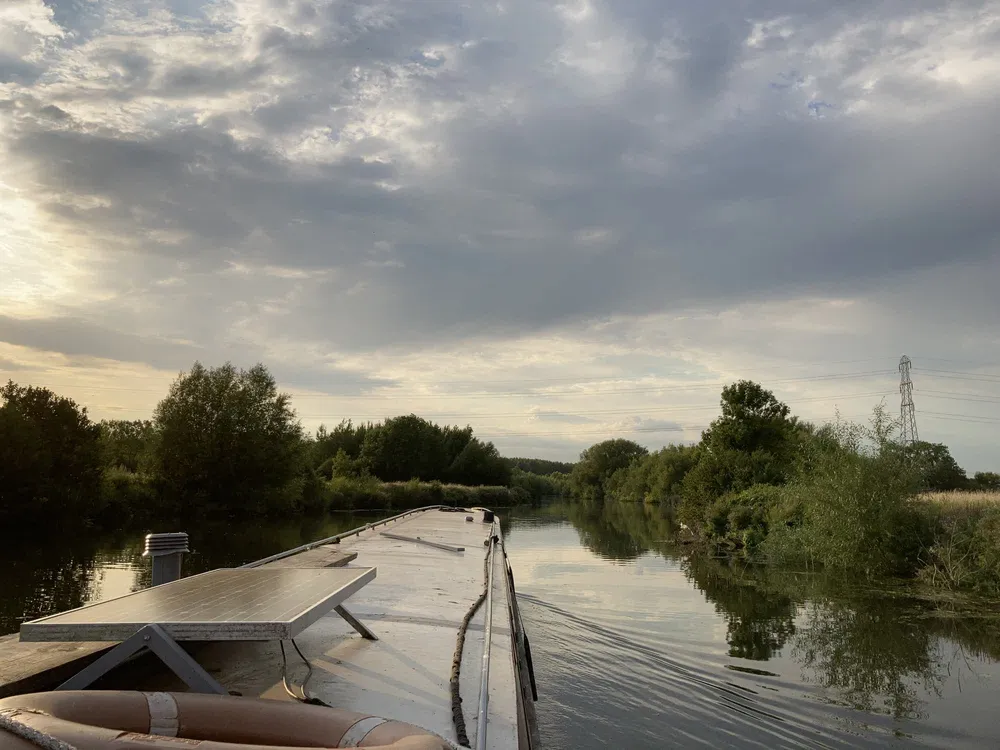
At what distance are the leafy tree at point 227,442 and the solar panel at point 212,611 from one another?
32.0 metres

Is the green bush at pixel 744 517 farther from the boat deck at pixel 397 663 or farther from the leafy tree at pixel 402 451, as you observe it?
the leafy tree at pixel 402 451

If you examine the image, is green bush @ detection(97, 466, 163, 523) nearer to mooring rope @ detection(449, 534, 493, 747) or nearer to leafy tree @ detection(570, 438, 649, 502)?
mooring rope @ detection(449, 534, 493, 747)

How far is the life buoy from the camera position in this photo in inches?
89.7

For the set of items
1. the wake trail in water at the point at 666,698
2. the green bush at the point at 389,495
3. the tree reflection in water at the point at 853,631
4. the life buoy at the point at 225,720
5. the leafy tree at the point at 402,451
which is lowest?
the tree reflection in water at the point at 853,631

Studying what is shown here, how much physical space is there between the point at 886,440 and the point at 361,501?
1269 inches

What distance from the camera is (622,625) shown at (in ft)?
33.7

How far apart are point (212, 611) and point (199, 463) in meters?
34.1

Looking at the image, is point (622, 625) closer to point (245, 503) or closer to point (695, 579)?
point (695, 579)

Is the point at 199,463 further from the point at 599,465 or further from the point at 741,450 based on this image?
the point at 599,465

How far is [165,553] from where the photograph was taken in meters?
5.45

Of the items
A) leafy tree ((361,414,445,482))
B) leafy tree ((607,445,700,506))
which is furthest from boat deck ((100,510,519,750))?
leafy tree ((361,414,445,482))

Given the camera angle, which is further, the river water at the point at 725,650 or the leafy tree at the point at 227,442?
the leafy tree at the point at 227,442

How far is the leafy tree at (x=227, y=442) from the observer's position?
34.2 metres

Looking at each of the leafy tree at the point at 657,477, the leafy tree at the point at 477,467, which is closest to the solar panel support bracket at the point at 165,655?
the leafy tree at the point at 657,477
